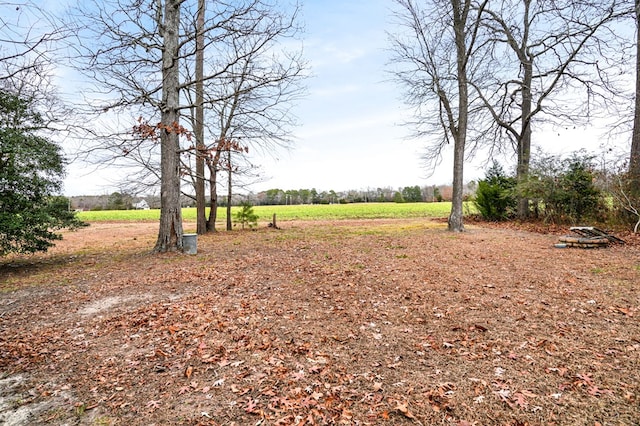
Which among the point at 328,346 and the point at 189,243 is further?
the point at 189,243

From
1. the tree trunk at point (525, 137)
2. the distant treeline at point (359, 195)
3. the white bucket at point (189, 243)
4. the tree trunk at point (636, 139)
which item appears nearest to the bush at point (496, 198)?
the tree trunk at point (525, 137)

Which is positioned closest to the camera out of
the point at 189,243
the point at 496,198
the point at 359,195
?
the point at 189,243

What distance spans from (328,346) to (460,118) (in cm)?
1211

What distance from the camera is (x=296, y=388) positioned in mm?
2713

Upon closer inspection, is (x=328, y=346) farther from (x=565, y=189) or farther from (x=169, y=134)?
(x=565, y=189)

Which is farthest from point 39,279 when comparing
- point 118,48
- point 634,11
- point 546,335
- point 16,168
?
point 634,11

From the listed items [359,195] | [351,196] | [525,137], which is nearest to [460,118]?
[525,137]

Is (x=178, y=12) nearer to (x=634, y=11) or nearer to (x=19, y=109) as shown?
(x=19, y=109)

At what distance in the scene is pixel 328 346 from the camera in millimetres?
3447

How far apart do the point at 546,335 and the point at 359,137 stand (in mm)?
25820

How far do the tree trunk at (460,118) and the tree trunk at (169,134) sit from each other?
10.1 meters

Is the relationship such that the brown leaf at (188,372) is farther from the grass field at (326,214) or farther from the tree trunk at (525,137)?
the grass field at (326,214)

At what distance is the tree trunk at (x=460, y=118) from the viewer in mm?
12836

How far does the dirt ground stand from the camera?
245 cm
